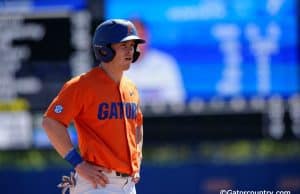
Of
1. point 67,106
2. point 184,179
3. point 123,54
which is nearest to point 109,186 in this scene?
point 67,106

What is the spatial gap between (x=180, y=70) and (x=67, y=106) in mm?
4383

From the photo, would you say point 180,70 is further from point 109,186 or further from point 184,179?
point 109,186

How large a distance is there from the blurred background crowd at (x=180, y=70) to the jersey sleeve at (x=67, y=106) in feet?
13.8

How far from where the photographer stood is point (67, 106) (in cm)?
402

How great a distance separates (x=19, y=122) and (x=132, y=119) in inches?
168

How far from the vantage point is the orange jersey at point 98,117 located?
4039 mm

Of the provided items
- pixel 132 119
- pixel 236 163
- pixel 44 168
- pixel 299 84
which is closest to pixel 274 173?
pixel 236 163

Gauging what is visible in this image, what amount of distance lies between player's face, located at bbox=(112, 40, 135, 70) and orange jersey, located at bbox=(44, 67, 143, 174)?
0.31 feet

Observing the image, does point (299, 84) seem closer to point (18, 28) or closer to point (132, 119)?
point (18, 28)

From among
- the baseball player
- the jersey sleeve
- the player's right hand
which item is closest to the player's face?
the baseball player

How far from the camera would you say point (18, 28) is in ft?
27.2

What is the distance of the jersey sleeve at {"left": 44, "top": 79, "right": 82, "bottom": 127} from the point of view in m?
4.01

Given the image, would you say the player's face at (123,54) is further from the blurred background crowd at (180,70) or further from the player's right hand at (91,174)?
the blurred background crowd at (180,70)

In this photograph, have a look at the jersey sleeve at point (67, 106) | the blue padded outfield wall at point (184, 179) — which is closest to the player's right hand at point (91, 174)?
the jersey sleeve at point (67, 106)
